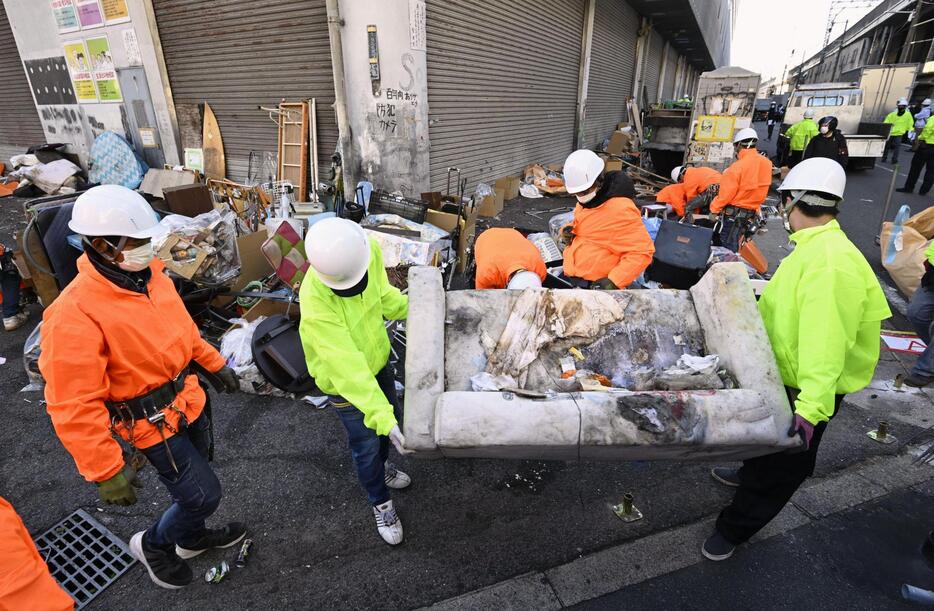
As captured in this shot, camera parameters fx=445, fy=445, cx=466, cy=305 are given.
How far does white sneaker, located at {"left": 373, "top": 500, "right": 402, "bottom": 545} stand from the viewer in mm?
2463

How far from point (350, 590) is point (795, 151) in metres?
14.8

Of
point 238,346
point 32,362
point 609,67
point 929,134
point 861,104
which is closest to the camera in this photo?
point 32,362

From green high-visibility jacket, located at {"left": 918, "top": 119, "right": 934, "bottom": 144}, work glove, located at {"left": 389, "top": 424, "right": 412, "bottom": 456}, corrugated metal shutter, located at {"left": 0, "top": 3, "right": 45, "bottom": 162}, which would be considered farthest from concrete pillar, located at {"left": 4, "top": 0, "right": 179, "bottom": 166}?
green high-visibility jacket, located at {"left": 918, "top": 119, "right": 934, "bottom": 144}

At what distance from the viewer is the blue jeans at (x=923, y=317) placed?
376 centimetres

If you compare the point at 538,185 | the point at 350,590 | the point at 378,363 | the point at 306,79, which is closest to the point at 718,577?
the point at 350,590

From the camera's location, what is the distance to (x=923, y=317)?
404 centimetres

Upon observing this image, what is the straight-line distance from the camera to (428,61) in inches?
268

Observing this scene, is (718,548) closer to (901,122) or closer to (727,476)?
(727,476)

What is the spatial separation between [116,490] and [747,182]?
6.38m

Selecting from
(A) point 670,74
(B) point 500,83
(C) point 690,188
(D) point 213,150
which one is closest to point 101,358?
(C) point 690,188

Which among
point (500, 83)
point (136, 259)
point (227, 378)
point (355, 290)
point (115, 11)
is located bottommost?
point (227, 378)

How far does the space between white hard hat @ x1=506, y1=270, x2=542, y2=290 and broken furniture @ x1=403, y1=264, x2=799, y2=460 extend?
0.88ft

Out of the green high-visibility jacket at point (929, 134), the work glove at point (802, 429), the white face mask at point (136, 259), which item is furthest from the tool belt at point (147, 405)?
the green high-visibility jacket at point (929, 134)

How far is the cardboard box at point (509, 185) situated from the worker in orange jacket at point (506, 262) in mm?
6392
